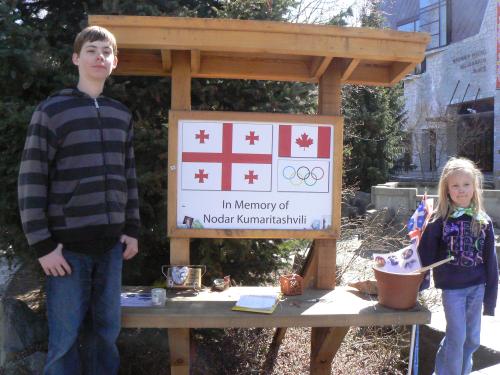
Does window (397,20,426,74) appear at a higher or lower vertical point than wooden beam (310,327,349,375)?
higher

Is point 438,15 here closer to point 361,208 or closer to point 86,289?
point 361,208

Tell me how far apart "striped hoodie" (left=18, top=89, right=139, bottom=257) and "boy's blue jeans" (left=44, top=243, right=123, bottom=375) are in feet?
0.48

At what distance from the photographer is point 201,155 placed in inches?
122

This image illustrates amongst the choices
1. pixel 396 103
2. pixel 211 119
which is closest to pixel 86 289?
pixel 211 119

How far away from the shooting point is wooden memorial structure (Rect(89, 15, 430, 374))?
2.79 metres

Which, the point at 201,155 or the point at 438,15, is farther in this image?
the point at 438,15

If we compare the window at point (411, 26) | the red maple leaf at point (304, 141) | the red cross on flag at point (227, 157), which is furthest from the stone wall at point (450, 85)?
the red cross on flag at point (227, 157)

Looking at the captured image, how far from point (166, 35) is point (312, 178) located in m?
1.23

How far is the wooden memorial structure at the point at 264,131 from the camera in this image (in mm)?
2791

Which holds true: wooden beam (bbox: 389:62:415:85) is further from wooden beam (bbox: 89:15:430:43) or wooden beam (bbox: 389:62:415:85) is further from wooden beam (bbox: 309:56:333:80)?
wooden beam (bbox: 309:56:333:80)

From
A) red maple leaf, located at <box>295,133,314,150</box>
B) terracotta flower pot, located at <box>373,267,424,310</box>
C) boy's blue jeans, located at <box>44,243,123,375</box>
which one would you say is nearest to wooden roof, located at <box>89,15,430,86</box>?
red maple leaf, located at <box>295,133,314,150</box>

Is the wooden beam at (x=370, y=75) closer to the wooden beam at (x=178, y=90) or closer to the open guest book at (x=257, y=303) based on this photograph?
the wooden beam at (x=178, y=90)

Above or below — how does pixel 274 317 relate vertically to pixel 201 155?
below

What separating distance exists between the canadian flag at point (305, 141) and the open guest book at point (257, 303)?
Answer: 0.88 m
